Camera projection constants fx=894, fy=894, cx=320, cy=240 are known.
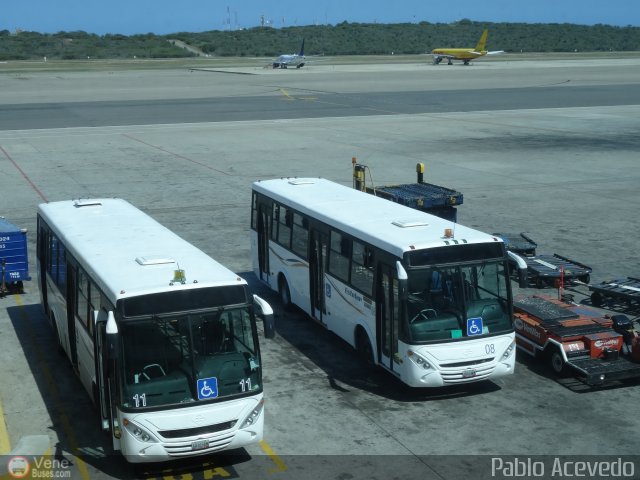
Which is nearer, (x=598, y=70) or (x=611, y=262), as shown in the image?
(x=611, y=262)

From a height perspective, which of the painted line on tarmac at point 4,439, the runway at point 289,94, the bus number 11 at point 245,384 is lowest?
the painted line on tarmac at point 4,439

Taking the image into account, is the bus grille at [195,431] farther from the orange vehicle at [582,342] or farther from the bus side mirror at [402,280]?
the orange vehicle at [582,342]

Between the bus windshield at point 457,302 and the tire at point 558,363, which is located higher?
the bus windshield at point 457,302

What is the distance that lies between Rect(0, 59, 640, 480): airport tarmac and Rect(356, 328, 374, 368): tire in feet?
0.81

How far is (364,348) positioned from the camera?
55.2 ft

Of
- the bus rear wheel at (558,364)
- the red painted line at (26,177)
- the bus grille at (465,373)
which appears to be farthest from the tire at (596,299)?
the red painted line at (26,177)

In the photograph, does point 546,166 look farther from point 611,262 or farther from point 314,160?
point 611,262

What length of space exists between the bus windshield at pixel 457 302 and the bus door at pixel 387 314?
0.40 metres

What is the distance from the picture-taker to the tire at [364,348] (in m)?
16.5

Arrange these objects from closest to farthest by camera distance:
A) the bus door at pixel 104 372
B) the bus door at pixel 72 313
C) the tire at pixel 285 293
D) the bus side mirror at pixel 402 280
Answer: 1. the bus door at pixel 104 372
2. the bus side mirror at pixel 402 280
3. the bus door at pixel 72 313
4. the tire at pixel 285 293

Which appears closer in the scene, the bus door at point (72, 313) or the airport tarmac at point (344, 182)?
the airport tarmac at point (344, 182)

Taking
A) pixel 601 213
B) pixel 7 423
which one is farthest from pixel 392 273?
pixel 601 213

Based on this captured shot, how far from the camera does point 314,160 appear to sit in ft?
139

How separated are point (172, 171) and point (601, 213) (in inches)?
749
